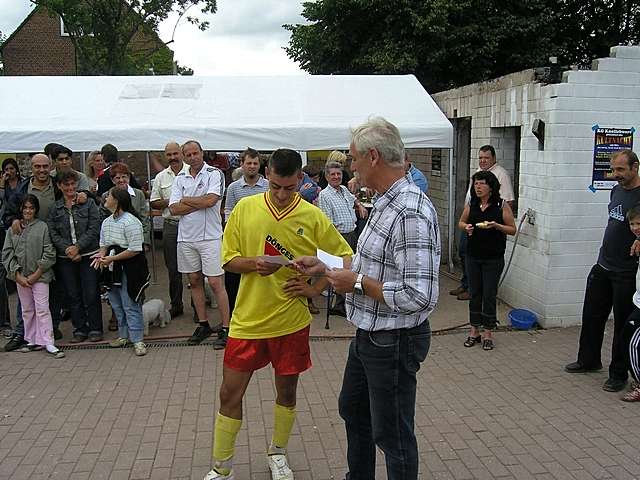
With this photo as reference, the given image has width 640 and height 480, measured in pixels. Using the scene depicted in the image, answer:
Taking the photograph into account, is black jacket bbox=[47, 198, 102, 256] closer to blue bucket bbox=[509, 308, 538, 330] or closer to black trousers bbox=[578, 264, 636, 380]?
blue bucket bbox=[509, 308, 538, 330]

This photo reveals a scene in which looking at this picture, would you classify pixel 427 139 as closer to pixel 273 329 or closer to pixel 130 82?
pixel 130 82

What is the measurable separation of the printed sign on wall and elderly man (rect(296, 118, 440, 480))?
182 inches

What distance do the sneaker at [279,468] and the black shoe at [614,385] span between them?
2847mm

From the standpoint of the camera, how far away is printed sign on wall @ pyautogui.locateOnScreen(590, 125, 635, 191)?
6637 mm

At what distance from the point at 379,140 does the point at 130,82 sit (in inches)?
304

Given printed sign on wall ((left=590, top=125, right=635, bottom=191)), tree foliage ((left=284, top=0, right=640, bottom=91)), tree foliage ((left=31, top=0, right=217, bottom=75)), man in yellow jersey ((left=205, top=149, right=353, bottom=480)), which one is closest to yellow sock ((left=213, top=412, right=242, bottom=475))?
man in yellow jersey ((left=205, top=149, right=353, bottom=480))

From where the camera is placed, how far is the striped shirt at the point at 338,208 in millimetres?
7105

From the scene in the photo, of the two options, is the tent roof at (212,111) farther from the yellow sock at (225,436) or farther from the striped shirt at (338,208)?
the yellow sock at (225,436)

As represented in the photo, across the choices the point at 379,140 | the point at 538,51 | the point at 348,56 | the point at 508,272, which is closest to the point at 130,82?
the point at 508,272

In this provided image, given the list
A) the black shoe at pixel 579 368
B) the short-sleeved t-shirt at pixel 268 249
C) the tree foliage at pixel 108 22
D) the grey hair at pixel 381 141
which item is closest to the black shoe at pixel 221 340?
the short-sleeved t-shirt at pixel 268 249

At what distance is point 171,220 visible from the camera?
7.08m

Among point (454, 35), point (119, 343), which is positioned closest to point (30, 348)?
point (119, 343)

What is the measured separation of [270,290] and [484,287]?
3.13 meters

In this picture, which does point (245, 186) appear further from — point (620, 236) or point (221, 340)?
point (620, 236)
